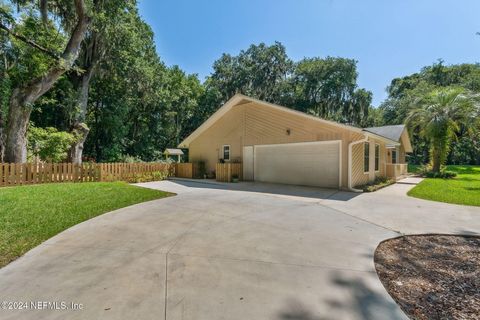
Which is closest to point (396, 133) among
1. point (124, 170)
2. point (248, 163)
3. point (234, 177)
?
point (248, 163)

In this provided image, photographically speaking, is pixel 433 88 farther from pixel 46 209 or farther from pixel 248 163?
pixel 46 209

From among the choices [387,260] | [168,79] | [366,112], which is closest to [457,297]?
[387,260]

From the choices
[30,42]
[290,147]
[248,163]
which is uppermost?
[30,42]

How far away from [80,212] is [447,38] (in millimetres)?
18321

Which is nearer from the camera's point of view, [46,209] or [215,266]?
[215,266]

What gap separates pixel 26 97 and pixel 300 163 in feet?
45.5

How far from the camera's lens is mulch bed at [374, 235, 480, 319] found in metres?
2.42

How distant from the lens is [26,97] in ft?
39.3

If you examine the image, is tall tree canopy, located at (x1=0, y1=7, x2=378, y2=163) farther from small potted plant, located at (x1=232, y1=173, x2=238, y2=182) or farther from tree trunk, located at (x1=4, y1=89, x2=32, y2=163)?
small potted plant, located at (x1=232, y1=173, x2=238, y2=182)

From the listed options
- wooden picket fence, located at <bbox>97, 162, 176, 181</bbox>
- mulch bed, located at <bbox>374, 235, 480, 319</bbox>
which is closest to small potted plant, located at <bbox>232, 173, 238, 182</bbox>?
wooden picket fence, located at <bbox>97, 162, 176, 181</bbox>

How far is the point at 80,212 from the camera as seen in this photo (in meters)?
5.79

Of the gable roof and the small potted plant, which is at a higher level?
the gable roof

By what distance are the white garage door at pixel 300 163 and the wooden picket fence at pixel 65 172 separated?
276 inches

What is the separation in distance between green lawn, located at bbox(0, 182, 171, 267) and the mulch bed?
5.07 m
